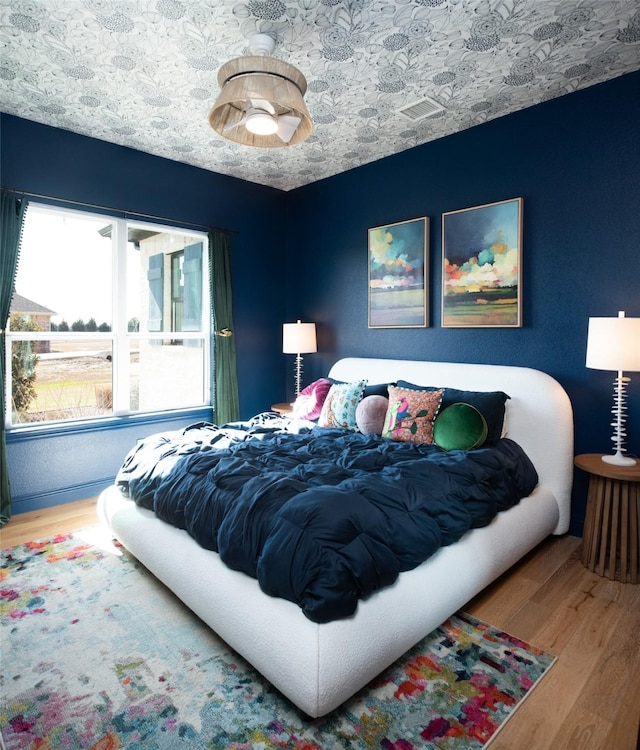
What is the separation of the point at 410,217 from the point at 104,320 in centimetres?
273

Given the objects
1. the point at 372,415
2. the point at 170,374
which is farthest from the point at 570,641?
the point at 170,374

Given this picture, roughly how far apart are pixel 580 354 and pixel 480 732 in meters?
2.31

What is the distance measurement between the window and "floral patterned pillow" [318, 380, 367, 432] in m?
1.55

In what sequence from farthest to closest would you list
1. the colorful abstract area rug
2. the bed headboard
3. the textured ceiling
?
the bed headboard
the textured ceiling
the colorful abstract area rug

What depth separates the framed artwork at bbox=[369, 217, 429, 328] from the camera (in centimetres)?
386

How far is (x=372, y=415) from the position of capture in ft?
11.0

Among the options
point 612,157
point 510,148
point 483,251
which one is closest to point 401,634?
point 483,251

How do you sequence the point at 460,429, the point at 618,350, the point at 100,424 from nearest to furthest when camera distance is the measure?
1. the point at 618,350
2. the point at 460,429
3. the point at 100,424

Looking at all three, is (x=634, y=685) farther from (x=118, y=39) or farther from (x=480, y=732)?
(x=118, y=39)

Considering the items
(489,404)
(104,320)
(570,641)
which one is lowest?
(570,641)

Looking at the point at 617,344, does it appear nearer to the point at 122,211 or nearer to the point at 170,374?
the point at 170,374

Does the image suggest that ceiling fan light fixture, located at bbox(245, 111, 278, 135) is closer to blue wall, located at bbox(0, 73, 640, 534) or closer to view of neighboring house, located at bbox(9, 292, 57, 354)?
blue wall, located at bbox(0, 73, 640, 534)

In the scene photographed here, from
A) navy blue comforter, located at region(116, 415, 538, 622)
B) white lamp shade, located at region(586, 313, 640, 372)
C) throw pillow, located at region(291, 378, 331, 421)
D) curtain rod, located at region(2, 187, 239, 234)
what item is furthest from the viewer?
throw pillow, located at region(291, 378, 331, 421)

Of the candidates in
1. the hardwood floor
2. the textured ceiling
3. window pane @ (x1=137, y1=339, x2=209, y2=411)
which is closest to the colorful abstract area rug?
the hardwood floor
